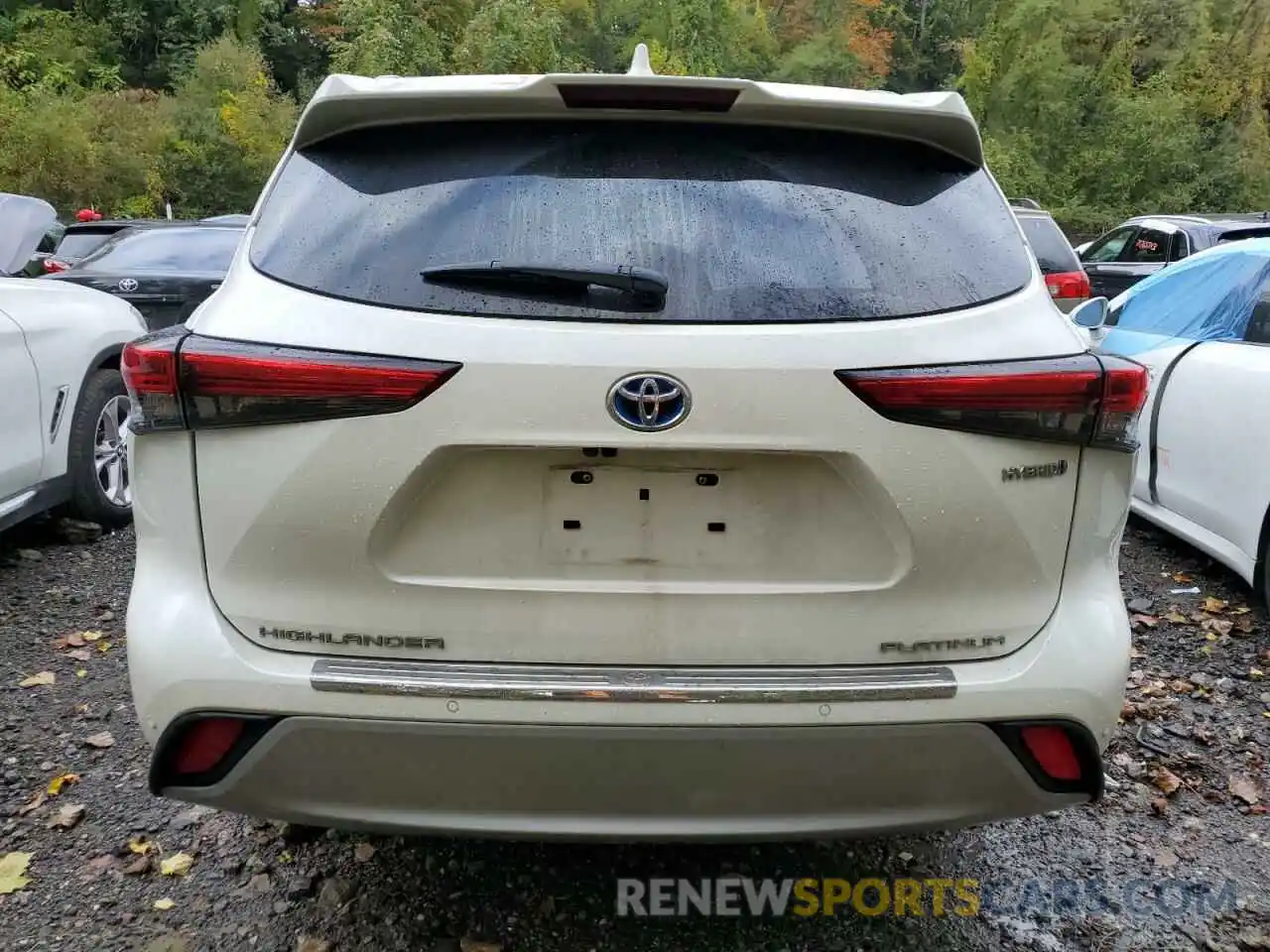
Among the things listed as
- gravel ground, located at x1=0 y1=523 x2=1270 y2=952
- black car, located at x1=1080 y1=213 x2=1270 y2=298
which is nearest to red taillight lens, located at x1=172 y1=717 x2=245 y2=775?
gravel ground, located at x1=0 y1=523 x2=1270 y2=952

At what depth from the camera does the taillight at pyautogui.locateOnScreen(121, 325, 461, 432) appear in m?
1.83

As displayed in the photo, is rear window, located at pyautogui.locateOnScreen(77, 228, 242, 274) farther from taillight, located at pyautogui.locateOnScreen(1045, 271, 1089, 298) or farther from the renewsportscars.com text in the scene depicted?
the renewsportscars.com text

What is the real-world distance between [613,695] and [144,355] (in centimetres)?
105

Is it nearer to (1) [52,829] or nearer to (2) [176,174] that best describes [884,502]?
(1) [52,829]

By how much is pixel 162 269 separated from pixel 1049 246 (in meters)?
8.01

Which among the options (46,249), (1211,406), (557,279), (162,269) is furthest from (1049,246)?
(46,249)

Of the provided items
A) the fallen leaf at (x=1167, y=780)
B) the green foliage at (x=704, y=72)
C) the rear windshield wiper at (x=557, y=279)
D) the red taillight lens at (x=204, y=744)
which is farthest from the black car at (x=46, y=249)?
the green foliage at (x=704, y=72)

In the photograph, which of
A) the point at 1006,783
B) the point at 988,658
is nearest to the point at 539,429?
the point at 988,658

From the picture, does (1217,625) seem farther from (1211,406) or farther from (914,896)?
(914,896)

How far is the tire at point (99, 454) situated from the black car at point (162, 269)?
13.0 ft

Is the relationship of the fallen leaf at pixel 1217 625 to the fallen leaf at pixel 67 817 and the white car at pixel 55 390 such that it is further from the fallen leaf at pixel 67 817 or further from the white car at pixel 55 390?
the white car at pixel 55 390

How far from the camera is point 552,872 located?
2.69m

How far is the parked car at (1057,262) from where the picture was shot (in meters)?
8.99

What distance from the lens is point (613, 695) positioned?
6.17 feet
